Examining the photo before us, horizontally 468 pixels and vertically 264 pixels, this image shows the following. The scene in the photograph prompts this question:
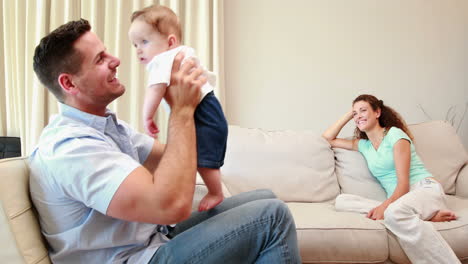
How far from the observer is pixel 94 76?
98cm

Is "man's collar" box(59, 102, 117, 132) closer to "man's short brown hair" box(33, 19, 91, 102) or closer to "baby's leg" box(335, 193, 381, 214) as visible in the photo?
"man's short brown hair" box(33, 19, 91, 102)

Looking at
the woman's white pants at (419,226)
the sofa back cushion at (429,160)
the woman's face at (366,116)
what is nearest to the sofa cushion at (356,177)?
the sofa back cushion at (429,160)

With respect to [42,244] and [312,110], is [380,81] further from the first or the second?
[42,244]

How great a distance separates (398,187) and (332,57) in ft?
4.07

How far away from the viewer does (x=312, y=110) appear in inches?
106

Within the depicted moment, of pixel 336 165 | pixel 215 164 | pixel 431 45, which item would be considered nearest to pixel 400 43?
pixel 431 45

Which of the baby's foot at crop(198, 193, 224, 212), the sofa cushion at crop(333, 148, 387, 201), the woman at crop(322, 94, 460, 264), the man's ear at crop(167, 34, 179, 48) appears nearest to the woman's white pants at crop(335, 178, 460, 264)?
the woman at crop(322, 94, 460, 264)

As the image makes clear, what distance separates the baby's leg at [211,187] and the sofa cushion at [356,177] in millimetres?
1252

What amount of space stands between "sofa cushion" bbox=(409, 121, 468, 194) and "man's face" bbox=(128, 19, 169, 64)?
1885 millimetres

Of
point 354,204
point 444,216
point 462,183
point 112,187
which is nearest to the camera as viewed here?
point 112,187

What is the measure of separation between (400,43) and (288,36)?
0.95 meters

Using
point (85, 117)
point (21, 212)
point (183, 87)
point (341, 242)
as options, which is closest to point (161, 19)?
point (183, 87)

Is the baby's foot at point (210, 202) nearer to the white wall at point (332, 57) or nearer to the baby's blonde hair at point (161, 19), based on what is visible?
the baby's blonde hair at point (161, 19)

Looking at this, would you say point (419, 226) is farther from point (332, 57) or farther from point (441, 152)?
point (332, 57)
